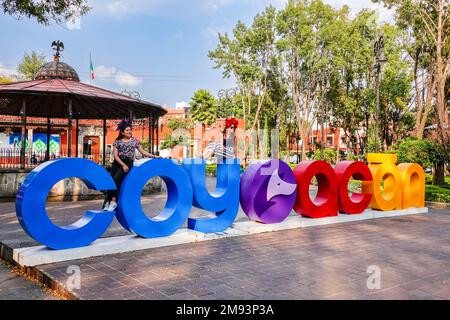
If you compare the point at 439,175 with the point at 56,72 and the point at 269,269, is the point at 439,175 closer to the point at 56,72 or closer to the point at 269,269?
the point at 269,269

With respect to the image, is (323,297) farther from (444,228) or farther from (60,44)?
(60,44)

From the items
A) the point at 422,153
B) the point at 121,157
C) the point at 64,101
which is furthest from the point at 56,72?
the point at 422,153

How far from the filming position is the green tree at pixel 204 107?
1785 inches

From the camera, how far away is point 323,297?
464cm

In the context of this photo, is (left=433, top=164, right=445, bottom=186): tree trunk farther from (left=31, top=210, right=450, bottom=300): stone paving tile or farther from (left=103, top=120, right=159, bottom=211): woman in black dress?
(left=103, top=120, right=159, bottom=211): woman in black dress

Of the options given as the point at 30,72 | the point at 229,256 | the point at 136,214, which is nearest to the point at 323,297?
the point at 229,256

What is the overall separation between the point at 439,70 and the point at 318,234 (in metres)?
13.7

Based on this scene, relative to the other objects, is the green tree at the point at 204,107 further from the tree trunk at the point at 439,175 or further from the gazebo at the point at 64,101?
the tree trunk at the point at 439,175

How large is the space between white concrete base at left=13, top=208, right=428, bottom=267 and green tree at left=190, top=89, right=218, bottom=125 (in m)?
35.6

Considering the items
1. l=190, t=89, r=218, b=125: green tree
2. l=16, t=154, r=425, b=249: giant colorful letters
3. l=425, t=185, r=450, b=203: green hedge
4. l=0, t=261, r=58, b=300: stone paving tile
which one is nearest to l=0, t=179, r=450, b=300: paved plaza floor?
l=0, t=261, r=58, b=300: stone paving tile

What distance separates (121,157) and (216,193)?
7.17 ft

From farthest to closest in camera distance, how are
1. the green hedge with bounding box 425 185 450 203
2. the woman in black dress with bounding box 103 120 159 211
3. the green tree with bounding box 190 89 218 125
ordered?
the green tree with bounding box 190 89 218 125 < the green hedge with bounding box 425 185 450 203 < the woman in black dress with bounding box 103 120 159 211

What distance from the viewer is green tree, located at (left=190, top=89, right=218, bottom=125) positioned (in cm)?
4534

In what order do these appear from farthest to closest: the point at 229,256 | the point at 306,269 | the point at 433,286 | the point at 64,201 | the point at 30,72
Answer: the point at 30,72 < the point at 64,201 < the point at 229,256 < the point at 306,269 < the point at 433,286
